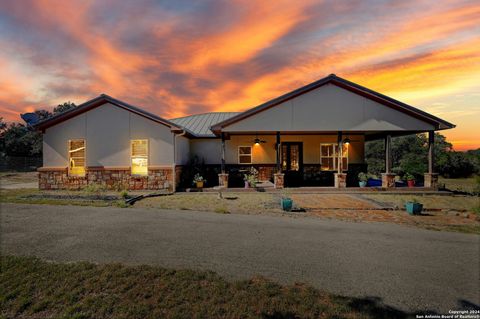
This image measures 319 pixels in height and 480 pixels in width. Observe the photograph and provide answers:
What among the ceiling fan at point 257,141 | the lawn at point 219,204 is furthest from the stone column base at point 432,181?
the ceiling fan at point 257,141

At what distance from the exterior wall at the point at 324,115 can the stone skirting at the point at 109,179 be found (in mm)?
4875

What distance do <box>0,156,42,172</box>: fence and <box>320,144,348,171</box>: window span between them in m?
37.6

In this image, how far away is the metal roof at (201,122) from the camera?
18.3 meters

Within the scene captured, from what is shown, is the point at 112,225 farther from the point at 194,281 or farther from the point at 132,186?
the point at 132,186

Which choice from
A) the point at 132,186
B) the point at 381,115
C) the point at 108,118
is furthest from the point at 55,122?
the point at 381,115

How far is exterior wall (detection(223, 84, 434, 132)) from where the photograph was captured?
1452 centimetres

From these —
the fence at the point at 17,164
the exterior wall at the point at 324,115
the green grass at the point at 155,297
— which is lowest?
the green grass at the point at 155,297

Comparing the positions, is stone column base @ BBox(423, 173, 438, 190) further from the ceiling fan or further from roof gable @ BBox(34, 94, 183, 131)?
roof gable @ BBox(34, 94, 183, 131)

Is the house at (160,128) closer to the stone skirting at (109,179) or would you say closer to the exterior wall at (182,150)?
the stone skirting at (109,179)

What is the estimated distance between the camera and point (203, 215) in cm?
834

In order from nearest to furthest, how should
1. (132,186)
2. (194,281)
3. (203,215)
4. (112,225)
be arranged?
(194,281) → (112,225) → (203,215) → (132,186)

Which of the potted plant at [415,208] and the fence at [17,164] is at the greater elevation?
the fence at [17,164]

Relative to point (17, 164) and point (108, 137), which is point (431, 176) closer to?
point (108, 137)

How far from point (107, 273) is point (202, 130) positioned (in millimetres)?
15319
